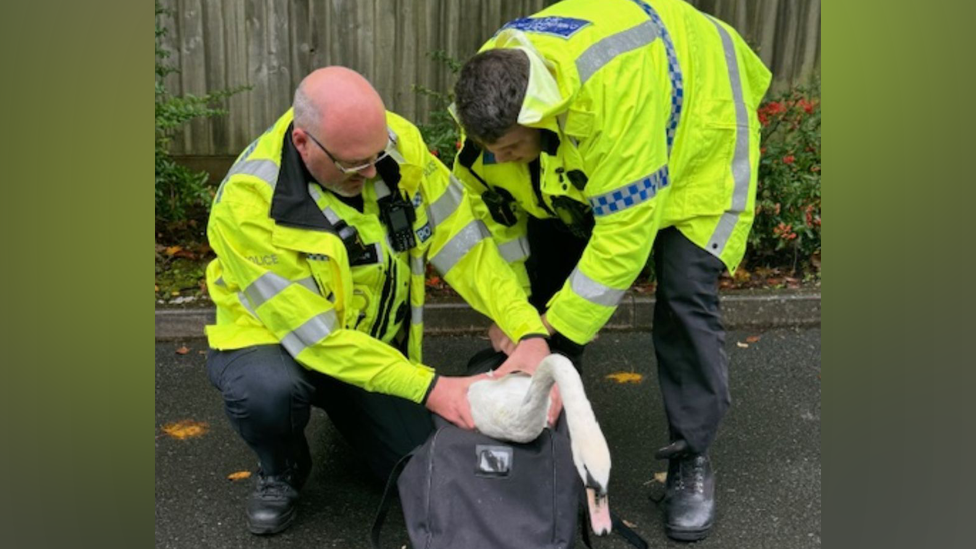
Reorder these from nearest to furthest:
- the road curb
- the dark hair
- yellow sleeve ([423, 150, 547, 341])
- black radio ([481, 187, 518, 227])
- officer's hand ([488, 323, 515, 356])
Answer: the dark hair < officer's hand ([488, 323, 515, 356]) < yellow sleeve ([423, 150, 547, 341]) < black radio ([481, 187, 518, 227]) < the road curb

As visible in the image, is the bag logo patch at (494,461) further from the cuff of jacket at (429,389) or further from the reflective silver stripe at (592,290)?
the reflective silver stripe at (592,290)

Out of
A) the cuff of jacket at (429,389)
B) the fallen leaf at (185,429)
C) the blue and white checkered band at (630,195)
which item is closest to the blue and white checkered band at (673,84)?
the blue and white checkered band at (630,195)

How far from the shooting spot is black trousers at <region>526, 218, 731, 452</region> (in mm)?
3482

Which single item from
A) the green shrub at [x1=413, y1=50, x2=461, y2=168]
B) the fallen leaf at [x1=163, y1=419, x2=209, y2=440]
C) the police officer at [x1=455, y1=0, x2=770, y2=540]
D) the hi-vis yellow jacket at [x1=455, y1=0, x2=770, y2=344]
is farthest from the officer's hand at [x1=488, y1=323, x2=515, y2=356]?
the green shrub at [x1=413, y1=50, x2=461, y2=168]

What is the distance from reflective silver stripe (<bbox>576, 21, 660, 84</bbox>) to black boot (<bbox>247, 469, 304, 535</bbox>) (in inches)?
72.2

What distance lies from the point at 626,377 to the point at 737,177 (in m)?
1.77

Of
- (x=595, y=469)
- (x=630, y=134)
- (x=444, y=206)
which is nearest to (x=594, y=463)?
(x=595, y=469)

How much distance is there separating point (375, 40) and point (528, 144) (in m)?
3.48

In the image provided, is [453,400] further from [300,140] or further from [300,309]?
[300,140]

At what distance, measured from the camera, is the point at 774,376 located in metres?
5.01

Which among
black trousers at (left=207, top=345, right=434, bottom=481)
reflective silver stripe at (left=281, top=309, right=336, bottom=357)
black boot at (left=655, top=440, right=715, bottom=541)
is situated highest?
reflective silver stripe at (left=281, top=309, right=336, bottom=357)

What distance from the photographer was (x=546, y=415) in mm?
2922

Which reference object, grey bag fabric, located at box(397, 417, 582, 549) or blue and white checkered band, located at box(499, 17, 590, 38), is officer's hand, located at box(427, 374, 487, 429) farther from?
blue and white checkered band, located at box(499, 17, 590, 38)

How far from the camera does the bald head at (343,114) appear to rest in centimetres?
312
